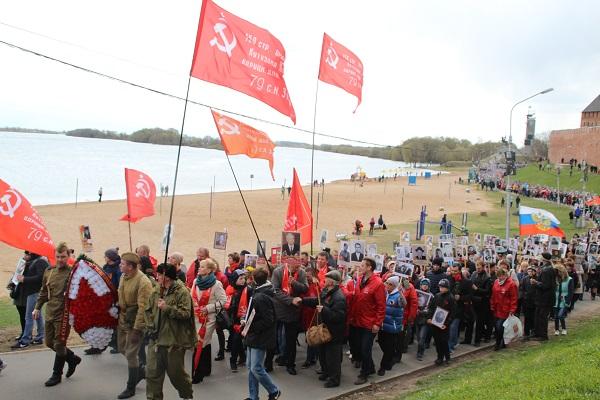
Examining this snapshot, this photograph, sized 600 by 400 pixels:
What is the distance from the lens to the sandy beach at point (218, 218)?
2799cm

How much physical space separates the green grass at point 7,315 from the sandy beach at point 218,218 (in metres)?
2.18

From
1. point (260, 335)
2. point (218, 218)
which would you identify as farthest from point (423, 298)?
point (218, 218)

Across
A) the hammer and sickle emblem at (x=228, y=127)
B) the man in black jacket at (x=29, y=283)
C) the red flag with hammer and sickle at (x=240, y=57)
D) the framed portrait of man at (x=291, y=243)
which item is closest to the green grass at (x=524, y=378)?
the framed portrait of man at (x=291, y=243)

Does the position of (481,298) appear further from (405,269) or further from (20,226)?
(20,226)

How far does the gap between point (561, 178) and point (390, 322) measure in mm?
75605

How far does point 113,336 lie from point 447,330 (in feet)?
17.7

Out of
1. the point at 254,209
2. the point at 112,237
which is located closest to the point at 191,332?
the point at 112,237

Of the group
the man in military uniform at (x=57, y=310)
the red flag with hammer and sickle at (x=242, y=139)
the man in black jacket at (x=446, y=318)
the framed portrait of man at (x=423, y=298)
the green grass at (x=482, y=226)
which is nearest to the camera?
the man in military uniform at (x=57, y=310)

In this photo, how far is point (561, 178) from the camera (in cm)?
7594

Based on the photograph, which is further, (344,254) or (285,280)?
(344,254)

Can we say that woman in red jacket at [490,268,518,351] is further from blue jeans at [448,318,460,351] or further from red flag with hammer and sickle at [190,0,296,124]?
red flag with hammer and sickle at [190,0,296,124]

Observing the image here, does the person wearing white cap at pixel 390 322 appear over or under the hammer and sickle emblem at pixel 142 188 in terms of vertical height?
under

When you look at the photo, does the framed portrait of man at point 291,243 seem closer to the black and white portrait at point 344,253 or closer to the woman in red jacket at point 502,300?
the black and white portrait at point 344,253

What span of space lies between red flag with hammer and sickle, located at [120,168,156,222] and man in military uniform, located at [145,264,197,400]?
628 centimetres
